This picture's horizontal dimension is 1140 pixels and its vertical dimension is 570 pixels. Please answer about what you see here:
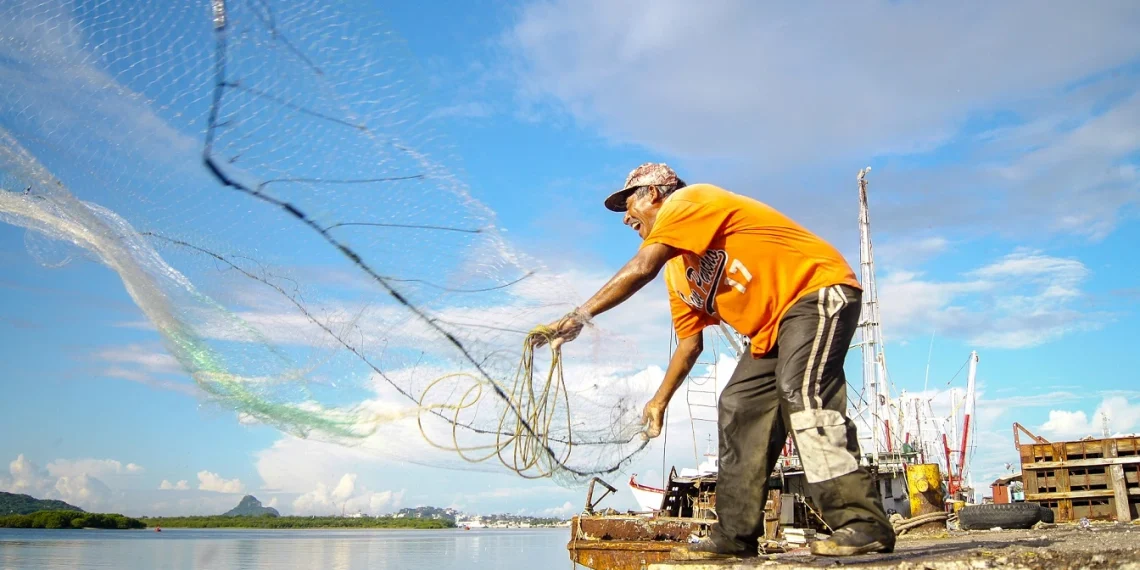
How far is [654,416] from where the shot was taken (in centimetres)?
512

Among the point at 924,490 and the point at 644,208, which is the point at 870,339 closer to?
the point at 924,490

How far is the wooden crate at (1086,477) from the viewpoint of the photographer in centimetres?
1434

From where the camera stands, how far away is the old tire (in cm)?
1012

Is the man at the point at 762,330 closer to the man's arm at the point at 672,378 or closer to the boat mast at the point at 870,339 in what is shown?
the man's arm at the point at 672,378

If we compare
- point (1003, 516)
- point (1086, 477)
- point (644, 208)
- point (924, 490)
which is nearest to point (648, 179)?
point (644, 208)

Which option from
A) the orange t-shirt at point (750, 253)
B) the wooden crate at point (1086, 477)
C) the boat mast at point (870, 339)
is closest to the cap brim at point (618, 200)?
the orange t-shirt at point (750, 253)

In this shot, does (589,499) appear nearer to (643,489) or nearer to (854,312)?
(854,312)

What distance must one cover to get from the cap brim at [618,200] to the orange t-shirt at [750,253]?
49 cm

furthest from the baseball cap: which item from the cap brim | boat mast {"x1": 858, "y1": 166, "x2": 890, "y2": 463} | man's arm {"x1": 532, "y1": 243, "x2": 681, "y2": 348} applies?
boat mast {"x1": 858, "y1": 166, "x2": 890, "y2": 463}

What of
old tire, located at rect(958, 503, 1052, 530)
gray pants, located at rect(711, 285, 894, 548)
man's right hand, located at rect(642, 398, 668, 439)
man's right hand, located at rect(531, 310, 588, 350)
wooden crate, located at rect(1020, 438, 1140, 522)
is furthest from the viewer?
wooden crate, located at rect(1020, 438, 1140, 522)

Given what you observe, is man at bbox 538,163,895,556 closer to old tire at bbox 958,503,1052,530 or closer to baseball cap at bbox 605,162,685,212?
baseball cap at bbox 605,162,685,212

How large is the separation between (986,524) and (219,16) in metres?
10.8

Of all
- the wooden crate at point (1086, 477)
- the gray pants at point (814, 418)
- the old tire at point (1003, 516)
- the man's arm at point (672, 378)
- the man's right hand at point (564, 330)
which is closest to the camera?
the gray pants at point (814, 418)

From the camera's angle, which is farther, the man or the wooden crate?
the wooden crate
